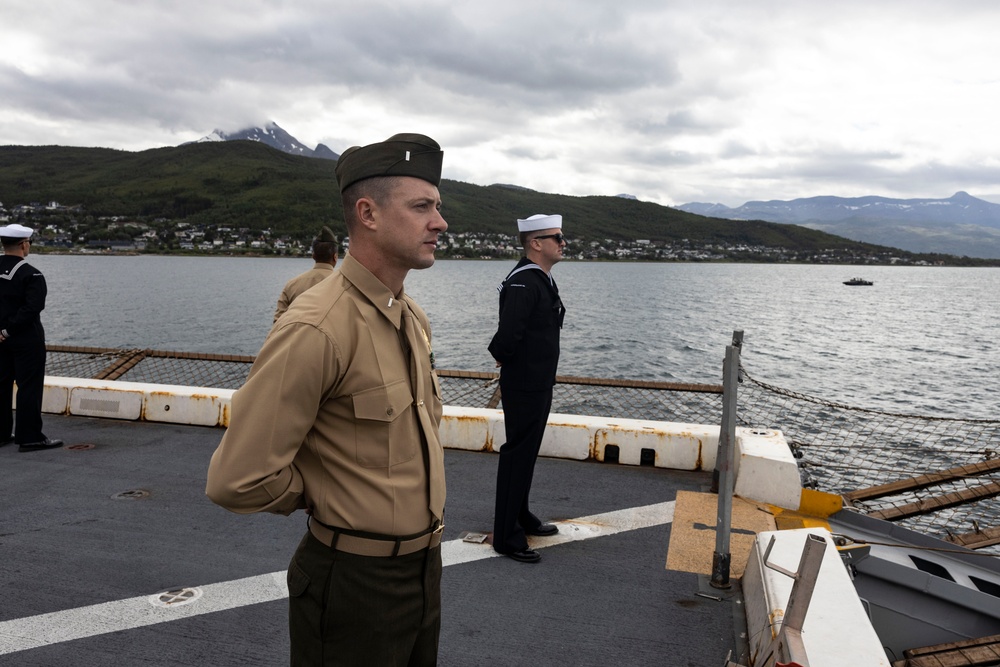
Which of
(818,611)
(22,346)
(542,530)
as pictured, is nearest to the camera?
(818,611)

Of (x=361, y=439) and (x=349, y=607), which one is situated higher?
(x=361, y=439)

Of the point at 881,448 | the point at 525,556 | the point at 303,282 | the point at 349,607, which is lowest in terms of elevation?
the point at 881,448

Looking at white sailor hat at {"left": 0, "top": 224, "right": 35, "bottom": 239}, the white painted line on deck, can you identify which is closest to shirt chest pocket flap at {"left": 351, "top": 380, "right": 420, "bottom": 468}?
the white painted line on deck

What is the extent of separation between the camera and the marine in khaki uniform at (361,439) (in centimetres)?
152

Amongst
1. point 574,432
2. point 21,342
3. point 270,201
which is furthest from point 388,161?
point 270,201

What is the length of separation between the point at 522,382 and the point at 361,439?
7.72 ft

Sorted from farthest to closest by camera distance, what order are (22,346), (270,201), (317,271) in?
1. (270,201)
2. (22,346)
3. (317,271)

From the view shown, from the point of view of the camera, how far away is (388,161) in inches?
66.9

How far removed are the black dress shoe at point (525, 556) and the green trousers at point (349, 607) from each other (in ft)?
7.14

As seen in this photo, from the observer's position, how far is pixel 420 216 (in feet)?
5.63

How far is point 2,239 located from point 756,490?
19.3 ft

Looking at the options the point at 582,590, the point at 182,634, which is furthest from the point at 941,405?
the point at 182,634

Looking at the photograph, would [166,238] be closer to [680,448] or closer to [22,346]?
[22,346]

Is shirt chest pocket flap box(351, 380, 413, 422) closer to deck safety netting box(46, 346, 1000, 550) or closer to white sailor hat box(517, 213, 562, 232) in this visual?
white sailor hat box(517, 213, 562, 232)
